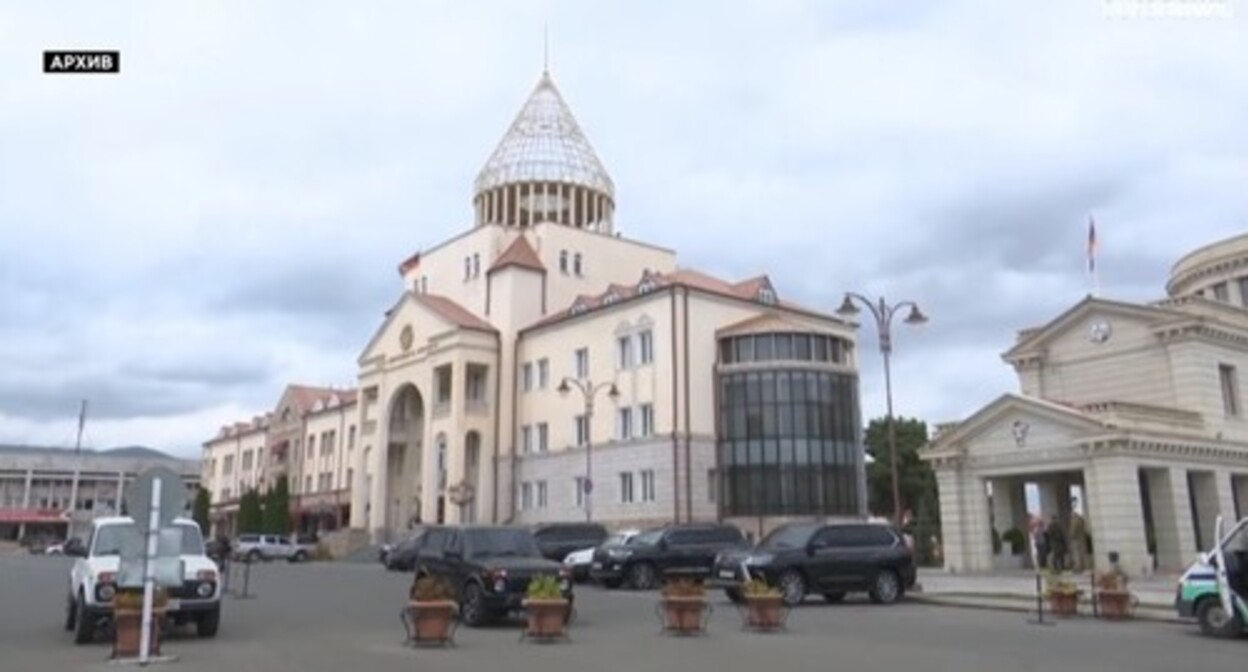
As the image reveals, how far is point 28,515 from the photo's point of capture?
10825cm

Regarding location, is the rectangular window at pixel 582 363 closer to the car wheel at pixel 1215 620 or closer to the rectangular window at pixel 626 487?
the rectangular window at pixel 626 487

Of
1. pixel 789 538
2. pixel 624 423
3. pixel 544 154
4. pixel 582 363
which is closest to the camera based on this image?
pixel 789 538

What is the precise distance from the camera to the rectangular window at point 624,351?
50250 mm

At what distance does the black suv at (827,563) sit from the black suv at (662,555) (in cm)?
586

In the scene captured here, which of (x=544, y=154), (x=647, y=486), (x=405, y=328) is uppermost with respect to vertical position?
(x=544, y=154)

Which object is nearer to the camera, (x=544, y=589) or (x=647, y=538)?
(x=544, y=589)

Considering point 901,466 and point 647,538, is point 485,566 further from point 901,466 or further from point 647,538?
point 901,466

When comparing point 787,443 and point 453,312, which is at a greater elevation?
point 453,312

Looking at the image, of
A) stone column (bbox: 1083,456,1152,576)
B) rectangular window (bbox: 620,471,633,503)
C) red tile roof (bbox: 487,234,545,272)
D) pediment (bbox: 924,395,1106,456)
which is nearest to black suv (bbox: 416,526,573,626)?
stone column (bbox: 1083,456,1152,576)

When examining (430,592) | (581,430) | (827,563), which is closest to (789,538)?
(827,563)

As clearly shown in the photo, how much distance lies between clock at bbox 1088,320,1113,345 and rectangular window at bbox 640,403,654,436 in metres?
20.8

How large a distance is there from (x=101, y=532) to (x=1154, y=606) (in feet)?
60.5

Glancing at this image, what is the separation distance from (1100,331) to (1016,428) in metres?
5.74

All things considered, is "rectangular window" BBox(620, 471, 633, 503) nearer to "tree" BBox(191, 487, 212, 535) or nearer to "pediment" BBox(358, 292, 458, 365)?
"pediment" BBox(358, 292, 458, 365)
